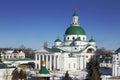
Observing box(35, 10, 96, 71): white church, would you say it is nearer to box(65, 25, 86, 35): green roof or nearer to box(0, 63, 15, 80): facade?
box(65, 25, 86, 35): green roof

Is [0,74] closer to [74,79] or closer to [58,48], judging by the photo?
[74,79]

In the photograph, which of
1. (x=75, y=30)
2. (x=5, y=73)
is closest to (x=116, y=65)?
(x=75, y=30)

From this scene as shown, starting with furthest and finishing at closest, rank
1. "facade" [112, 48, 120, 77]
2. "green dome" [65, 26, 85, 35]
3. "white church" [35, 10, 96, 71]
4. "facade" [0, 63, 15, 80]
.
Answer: "green dome" [65, 26, 85, 35] → "white church" [35, 10, 96, 71] → "facade" [112, 48, 120, 77] → "facade" [0, 63, 15, 80]

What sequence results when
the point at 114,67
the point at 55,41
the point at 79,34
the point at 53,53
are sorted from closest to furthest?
the point at 114,67
the point at 53,53
the point at 79,34
the point at 55,41

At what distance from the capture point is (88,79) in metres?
20.0

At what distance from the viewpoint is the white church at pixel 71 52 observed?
49500mm

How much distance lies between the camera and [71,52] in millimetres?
51062

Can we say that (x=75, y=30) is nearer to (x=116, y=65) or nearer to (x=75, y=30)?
(x=75, y=30)

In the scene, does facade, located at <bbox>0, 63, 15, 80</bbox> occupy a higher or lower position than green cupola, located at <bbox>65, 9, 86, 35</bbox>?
lower

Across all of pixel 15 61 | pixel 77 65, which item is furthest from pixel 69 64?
pixel 15 61

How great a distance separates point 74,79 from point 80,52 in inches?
625

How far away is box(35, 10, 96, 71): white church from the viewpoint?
49500mm

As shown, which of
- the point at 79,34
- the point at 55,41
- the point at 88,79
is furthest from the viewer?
the point at 55,41

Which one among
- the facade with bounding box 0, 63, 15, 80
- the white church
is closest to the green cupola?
the white church
